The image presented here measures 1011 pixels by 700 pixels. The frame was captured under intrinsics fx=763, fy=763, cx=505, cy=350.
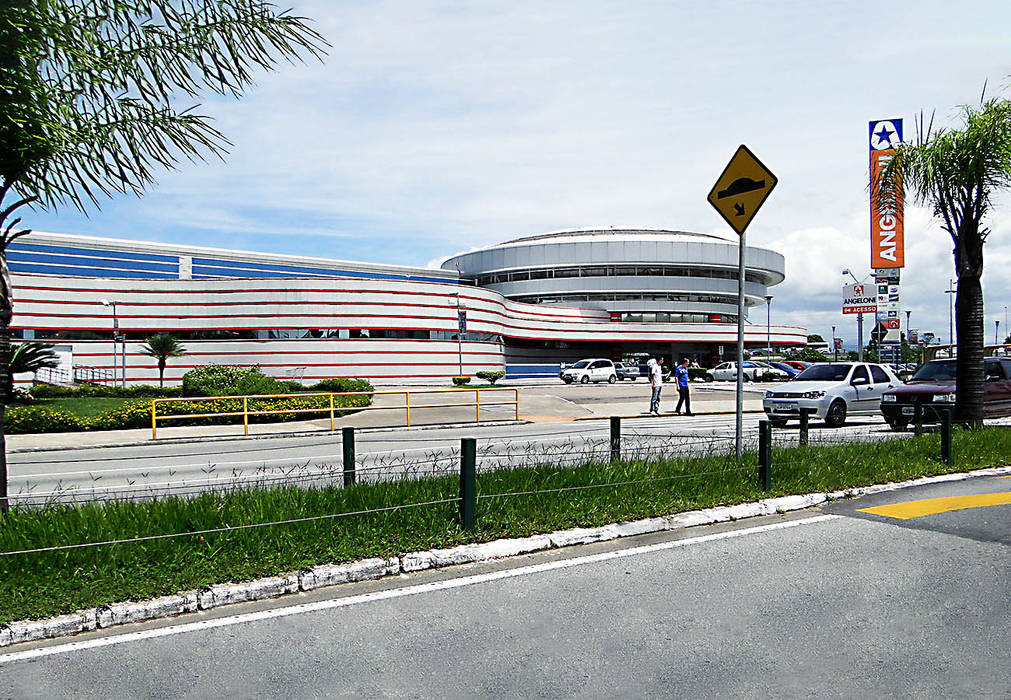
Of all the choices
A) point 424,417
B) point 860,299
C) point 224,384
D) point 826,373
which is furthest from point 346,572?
point 860,299

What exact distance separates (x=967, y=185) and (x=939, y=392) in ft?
22.7

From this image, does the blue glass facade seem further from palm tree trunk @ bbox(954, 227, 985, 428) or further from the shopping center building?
palm tree trunk @ bbox(954, 227, 985, 428)

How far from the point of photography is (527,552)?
6805mm

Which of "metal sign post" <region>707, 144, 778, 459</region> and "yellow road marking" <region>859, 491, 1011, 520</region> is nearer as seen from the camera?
"yellow road marking" <region>859, 491, 1011, 520</region>

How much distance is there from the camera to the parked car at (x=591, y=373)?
55.7 m

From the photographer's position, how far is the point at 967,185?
43.9 ft

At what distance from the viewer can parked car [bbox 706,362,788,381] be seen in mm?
52378

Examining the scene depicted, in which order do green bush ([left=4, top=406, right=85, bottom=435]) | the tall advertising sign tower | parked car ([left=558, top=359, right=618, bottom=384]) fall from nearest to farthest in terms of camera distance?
green bush ([left=4, top=406, right=85, bottom=435]), the tall advertising sign tower, parked car ([left=558, top=359, right=618, bottom=384])

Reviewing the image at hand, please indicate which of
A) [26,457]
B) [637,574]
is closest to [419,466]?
[637,574]

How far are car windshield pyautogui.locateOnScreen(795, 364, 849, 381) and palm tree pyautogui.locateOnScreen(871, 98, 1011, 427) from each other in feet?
25.1

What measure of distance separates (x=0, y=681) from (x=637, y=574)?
4310mm

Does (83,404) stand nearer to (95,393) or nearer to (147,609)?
(95,393)

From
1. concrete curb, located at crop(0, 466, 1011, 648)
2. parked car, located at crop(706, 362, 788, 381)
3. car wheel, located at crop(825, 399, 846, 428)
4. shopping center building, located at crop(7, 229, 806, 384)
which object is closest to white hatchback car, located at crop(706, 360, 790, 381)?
parked car, located at crop(706, 362, 788, 381)

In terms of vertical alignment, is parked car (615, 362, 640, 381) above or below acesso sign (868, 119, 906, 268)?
below
